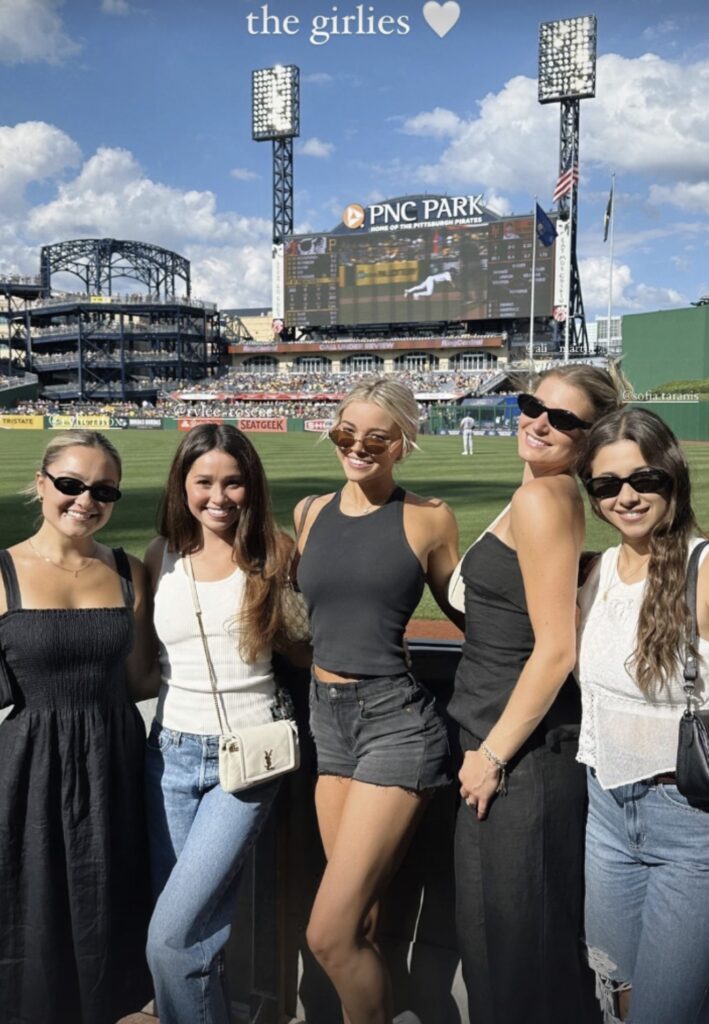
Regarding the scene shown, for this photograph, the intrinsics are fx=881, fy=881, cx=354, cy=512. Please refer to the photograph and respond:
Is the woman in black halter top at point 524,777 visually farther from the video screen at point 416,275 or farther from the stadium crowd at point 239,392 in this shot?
the video screen at point 416,275

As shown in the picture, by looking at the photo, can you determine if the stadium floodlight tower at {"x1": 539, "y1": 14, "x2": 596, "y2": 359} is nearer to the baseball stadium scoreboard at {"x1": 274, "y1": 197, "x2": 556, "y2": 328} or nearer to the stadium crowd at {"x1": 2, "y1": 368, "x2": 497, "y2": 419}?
the baseball stadium scoreboard at {"x1": 274, "y1": 197, "x2": 556, "y2": 328}

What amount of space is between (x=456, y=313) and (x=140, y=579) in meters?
71.0

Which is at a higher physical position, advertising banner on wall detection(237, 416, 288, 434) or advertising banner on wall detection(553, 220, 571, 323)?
advertising banner on wall detection(553, 220, 571, 323)

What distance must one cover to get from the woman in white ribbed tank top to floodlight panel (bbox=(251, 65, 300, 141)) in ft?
277

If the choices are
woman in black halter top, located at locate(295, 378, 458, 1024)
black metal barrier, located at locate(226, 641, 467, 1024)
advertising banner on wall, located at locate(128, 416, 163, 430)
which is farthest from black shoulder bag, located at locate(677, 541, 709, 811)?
advertising banner on wall, located at locate(128, 416, 163, 430)

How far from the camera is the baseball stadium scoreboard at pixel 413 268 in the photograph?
223 feet

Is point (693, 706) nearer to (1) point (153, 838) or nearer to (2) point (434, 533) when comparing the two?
(2) point (434, 533)

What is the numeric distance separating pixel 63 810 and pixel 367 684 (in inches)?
37.4

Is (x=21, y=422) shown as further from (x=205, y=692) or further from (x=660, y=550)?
(x=660, y=550)

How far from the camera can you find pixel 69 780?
2535 millimetres

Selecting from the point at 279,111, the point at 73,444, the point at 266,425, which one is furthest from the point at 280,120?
the point at 73,444

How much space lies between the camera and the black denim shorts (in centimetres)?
245

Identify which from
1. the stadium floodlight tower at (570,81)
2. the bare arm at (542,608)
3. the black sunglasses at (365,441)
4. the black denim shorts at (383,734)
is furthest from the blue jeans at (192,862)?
the stadium floodlight tower at (570,81)

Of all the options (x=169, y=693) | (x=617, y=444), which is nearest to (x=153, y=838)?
(x=169, y=693)
